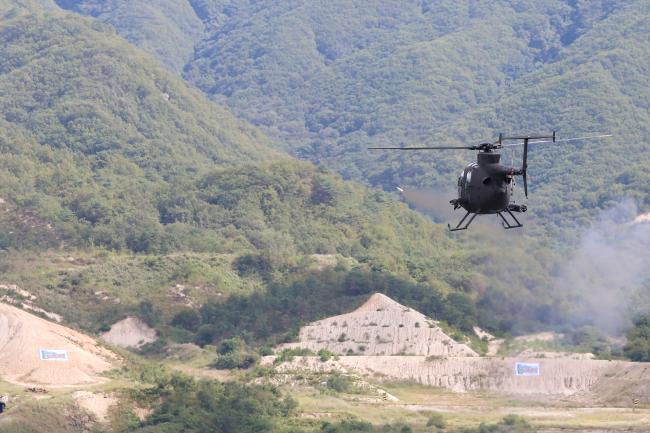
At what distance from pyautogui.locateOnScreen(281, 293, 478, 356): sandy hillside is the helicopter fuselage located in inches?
2578

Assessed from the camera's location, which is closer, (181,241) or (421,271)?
(421,271)

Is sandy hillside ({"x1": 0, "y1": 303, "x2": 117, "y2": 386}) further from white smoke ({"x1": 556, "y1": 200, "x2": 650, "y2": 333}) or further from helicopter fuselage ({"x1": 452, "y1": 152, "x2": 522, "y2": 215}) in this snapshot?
helicopter fuselage ({"x1": 452, "y1": 152, "x2": 522, "y2": 215})

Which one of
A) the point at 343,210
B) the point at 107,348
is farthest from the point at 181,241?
the point at 107,348

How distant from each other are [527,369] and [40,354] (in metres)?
30.2

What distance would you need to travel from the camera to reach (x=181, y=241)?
166875 mm

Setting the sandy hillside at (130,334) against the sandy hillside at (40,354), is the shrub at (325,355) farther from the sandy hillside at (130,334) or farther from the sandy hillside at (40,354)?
the sandy hillside at (130,334)

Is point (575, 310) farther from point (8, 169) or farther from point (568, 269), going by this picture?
point (8, 169)

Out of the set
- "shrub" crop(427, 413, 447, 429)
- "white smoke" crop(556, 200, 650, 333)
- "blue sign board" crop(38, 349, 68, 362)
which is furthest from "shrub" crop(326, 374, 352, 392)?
"blue sign board" crop(38, 349, 68, 362)

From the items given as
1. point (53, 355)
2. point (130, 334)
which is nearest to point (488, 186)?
point (53, 355)

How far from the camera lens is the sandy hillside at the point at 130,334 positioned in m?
135

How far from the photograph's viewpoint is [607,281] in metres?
119

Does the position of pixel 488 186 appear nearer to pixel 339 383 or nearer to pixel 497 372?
pixel 339 383

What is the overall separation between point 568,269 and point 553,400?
678 inches

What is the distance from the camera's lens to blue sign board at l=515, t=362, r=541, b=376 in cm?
11081
